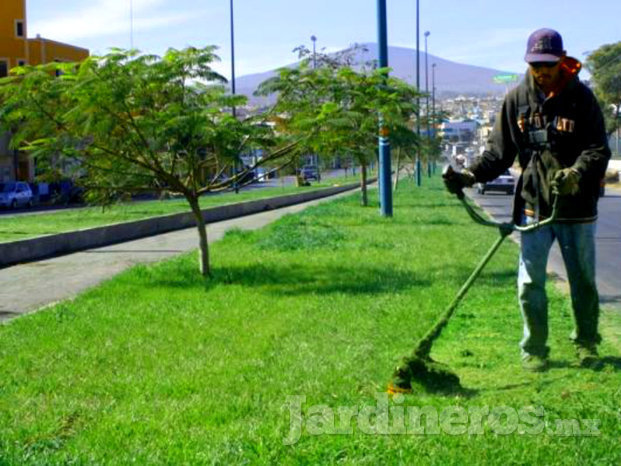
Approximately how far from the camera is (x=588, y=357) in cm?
600

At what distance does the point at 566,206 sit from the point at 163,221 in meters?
19.7

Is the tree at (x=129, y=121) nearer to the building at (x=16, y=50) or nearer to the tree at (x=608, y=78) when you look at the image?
the building at (x=16, y=50)

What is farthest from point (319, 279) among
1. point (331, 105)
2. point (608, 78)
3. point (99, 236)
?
point (608, 78)

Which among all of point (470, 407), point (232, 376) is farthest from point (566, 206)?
point (232, 376)

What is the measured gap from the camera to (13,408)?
18.3 feet

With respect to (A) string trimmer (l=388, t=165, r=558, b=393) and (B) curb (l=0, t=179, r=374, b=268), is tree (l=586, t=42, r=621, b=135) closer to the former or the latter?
(B) curb (l=0, t=179, r=374, b=268)

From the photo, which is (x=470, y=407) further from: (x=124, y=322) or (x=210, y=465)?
(x=124, y=322)

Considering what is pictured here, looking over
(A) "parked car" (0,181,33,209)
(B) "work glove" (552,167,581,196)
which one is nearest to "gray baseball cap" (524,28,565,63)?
(B) "work glove" (552,167,581,196)

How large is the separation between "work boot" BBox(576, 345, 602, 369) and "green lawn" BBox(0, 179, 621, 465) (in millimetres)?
98

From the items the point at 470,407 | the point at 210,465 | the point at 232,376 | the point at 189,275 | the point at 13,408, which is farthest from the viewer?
the point at 189,275

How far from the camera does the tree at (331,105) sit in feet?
39.6

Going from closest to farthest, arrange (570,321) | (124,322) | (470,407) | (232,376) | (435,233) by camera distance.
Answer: (470,407), (232,376), (570,321), (124,322), (435,233)

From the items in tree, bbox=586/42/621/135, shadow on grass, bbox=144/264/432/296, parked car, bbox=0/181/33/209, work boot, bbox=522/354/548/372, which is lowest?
parked car, bbox=0/181/33/209

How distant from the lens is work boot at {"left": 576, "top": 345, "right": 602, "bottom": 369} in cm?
593
